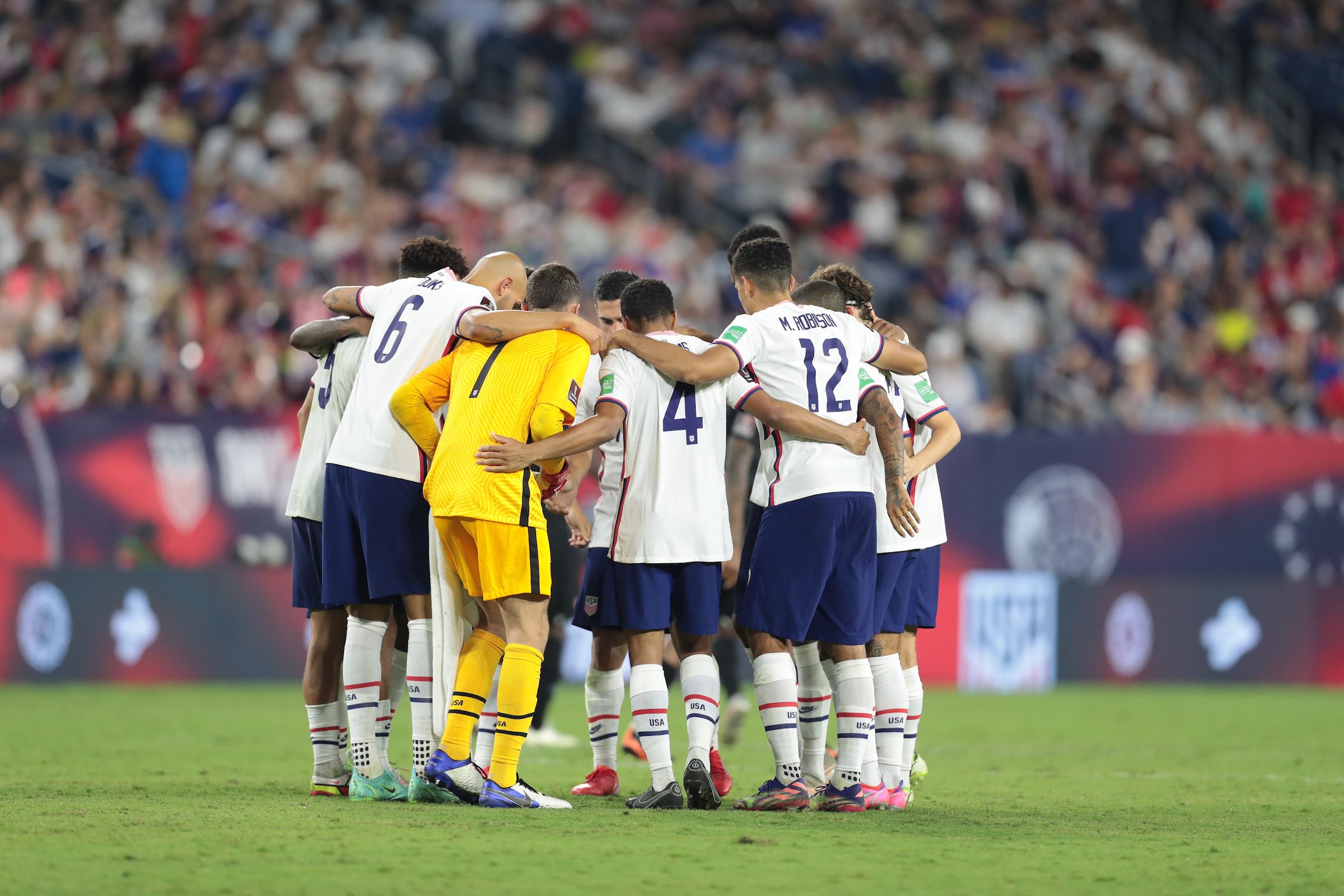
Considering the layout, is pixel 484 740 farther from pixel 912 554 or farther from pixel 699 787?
pixel 912 554

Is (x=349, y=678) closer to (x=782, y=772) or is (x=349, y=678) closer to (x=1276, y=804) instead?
(x=782, y=772)

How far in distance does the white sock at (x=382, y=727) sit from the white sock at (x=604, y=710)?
0.92 m

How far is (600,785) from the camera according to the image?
822 centimetres

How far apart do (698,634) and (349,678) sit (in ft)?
5.15

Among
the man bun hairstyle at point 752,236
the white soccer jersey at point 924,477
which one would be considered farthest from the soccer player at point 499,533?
the white soccer jersey at point 924,477

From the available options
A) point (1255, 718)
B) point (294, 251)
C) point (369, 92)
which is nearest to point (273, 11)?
point (369, 92)

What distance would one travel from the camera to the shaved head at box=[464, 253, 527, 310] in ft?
26.1

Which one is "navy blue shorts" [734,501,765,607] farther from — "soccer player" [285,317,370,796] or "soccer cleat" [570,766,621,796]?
"soccer player" [285,317,370,796]

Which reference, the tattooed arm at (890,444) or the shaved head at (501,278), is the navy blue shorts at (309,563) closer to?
the shaved head at (501,278)

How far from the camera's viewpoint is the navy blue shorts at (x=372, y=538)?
25.4 feet

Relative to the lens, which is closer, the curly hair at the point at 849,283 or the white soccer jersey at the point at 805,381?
the white soccer jersey at the point at 805,381

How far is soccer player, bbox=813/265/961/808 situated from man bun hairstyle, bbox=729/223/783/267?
310 mm

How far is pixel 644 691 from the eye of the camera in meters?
7.64

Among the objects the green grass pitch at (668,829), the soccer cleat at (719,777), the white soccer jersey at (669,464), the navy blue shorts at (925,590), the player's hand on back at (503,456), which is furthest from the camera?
the navy blue shorts at (925,590)
